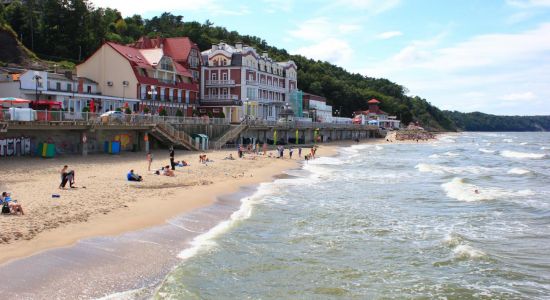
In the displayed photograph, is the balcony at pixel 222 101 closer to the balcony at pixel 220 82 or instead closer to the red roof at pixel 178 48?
the balcony at pixel 220 82

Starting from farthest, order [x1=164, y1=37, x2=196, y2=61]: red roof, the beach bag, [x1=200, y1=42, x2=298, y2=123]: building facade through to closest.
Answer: [x1=200, y1=42, x2=298, y2=123]: building facade → [x1=164, y1=37, x2=196, y2=61]: red roof → the beach bag

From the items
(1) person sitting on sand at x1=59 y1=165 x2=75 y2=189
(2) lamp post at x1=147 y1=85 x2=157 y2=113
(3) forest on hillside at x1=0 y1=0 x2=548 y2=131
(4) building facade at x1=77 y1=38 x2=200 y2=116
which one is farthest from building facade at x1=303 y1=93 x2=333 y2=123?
(1) person sitting on sand at x1=59 y1=165 x2=75 y2=189

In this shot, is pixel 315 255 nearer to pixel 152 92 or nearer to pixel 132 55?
pixel 152 92

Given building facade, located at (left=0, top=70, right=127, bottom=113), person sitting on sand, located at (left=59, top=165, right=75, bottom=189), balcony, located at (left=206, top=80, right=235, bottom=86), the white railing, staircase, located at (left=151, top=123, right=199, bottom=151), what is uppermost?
balcony, located at (left=206, top=80, right=235, bottom=86)

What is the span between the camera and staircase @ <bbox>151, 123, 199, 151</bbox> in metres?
41.0

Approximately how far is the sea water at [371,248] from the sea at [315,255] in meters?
0.04

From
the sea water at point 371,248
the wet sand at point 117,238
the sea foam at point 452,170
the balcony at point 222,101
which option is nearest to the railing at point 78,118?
the wet sand at point 117,238

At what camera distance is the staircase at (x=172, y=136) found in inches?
1613

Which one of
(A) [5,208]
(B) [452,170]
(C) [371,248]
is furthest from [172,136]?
(C) [371,248]

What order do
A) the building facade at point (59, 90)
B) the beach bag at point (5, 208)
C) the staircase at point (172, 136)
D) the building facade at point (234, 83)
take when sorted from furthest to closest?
the building facade at point (234, 83), the building facade at point (59, 90), the staircase at point (172, 136), the beach bag at point (5, 208)

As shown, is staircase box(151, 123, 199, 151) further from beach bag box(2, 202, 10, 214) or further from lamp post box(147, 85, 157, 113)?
beach bag box(2, 202, 10, 214)

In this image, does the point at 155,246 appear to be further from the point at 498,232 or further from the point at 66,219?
the point at 498,232

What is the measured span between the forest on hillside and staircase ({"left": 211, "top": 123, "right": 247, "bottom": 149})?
3387 centimetres

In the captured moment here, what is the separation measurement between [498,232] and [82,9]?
236 feet
